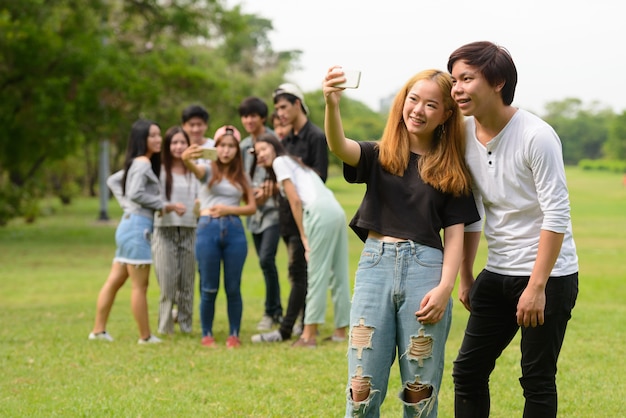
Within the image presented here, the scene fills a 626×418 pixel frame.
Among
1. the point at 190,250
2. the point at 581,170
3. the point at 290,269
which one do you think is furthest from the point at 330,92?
the point at 581,170

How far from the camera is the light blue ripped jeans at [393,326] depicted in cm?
382

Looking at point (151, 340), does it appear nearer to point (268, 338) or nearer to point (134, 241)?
point (134, 241)

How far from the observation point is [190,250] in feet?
27.6

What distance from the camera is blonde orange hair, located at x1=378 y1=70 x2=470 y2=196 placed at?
3.85 m

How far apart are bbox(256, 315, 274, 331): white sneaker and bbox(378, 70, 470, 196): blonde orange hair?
5077 mm

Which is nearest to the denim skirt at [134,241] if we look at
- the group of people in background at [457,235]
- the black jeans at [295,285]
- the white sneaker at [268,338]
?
the white sneaker at [268,338]

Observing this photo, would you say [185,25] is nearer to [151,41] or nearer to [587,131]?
[151,41]

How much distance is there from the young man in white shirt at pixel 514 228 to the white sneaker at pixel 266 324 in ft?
15.5

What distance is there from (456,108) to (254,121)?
453cm

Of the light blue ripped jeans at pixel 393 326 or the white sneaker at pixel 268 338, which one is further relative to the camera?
the white sneaker at pixel 268 338

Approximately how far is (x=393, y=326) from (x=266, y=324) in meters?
5.06

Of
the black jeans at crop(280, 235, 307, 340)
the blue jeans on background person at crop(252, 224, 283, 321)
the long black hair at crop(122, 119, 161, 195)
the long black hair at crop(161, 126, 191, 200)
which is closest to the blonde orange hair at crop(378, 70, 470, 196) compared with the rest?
the black jeans at crop(280, 235, 307, 340)

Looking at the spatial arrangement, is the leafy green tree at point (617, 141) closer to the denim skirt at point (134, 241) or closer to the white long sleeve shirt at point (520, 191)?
the denim skirt at point (134, 241)

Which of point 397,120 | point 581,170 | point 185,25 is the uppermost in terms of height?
point 185,25
